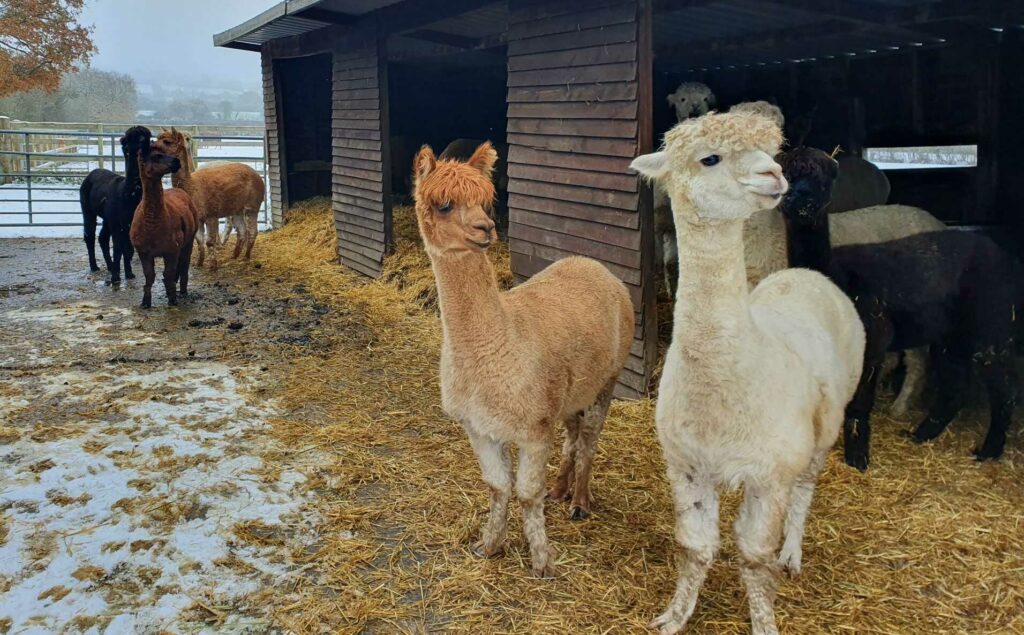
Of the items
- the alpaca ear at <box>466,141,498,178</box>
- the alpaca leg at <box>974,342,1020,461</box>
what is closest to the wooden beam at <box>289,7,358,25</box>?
the alpaca ear at <box>466,141,498,178</box>

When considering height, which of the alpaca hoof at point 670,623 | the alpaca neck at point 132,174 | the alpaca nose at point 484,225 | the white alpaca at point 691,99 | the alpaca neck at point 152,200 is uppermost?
the white alpaca at point 691,99

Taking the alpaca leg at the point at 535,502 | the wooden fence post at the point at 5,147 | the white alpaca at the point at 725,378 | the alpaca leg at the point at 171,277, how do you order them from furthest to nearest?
the wooden fence post at the point at 5,147
the alpaca leg at the point at 171,277
the alpaca leg at the point at 535,502
the white alpaca at the point at 725,378

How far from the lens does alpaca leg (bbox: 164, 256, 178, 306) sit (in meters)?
9.02

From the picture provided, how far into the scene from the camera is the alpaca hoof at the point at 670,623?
3.05m

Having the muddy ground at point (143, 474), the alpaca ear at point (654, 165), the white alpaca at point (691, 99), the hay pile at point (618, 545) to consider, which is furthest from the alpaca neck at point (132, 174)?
the alpaca ear at point (654, 165)

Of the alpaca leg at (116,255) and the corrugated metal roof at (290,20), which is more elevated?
the corrugated metal roof at (290,20)

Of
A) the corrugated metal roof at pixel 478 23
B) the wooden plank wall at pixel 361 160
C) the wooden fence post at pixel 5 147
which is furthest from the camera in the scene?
the wooden fence post at pixel 5 147

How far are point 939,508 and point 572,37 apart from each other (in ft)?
14.3

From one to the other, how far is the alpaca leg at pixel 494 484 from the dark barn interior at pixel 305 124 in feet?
38.7

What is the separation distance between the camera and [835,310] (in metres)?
3.78

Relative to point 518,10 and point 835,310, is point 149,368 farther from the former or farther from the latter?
point 835,310

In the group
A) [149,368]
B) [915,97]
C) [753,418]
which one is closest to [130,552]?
[753,418]

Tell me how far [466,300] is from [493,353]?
27 centimetres

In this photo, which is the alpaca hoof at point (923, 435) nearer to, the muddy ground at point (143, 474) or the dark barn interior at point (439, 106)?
the muddy ground at point (143, 474)
